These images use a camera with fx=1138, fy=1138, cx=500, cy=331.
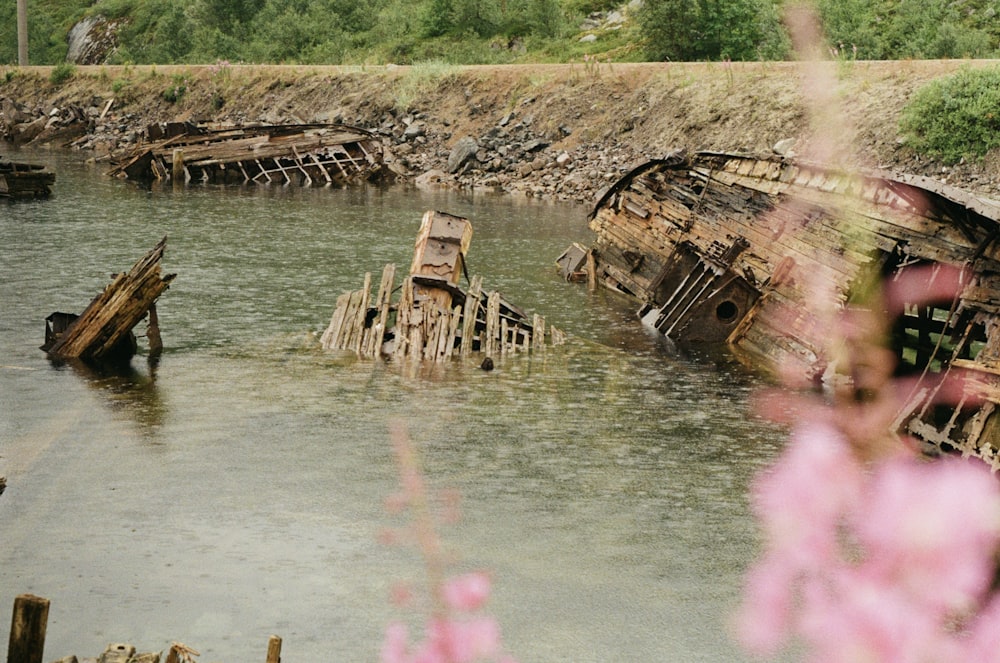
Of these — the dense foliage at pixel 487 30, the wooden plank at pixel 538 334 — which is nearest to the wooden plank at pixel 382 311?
the wooden plank at pixel 538 334

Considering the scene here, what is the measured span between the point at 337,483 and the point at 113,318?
780cm

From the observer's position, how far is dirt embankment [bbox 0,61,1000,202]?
41.7 metres

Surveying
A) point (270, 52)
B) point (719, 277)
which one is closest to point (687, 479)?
point (719, 277)

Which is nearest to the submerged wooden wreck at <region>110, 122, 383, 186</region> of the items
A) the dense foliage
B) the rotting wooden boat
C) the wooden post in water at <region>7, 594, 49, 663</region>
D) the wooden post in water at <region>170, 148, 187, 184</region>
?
the wooden post in water at <region>170, 148, 187, 184</region>

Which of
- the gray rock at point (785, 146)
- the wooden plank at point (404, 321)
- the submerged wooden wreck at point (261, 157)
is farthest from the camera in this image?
the submerged wooden wreck at point (261, 157)

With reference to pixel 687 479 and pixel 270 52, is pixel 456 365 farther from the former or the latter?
pixel 270 52

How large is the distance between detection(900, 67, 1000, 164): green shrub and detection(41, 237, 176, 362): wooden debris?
28.5m

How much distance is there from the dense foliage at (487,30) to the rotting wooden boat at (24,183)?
29.1 m

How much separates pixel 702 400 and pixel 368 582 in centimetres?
880

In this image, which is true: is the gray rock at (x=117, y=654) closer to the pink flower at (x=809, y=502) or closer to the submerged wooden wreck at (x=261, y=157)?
the pink flower at (x=809, y=502)

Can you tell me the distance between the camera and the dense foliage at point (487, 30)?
5097 cm

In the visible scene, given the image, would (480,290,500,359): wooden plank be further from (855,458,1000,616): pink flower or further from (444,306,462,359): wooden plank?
(855,458,1000,616): pink flower

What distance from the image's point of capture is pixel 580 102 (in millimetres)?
54781

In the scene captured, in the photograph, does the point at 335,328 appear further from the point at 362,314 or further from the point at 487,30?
the point at 487,30
